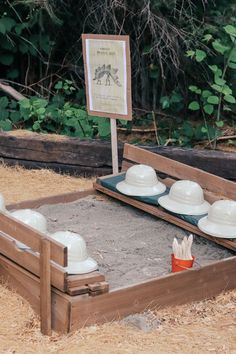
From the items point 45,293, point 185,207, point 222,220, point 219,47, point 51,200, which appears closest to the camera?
point 45,293

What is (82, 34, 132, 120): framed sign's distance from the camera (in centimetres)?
572

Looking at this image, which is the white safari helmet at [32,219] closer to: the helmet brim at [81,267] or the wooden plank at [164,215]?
the helmet brim at [81,267]

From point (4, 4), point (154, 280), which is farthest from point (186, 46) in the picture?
point (154, 280)

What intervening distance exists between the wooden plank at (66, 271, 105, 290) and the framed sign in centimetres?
227

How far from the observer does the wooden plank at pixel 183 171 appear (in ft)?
16.3

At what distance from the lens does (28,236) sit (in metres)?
3.83

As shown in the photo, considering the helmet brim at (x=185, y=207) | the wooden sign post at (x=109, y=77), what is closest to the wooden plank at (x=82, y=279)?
the helmet brim at (x=185, y=207)

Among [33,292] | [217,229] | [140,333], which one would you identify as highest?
[217,229]

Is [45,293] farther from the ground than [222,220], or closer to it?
closer to it

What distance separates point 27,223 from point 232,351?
4.70 feet

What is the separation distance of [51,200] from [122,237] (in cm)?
84

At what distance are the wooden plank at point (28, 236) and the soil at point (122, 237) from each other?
1.61 ft

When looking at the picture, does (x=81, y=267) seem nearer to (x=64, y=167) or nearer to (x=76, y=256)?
(x=76, y=256)

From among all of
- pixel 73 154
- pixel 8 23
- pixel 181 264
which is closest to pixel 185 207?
pixel 181 264
